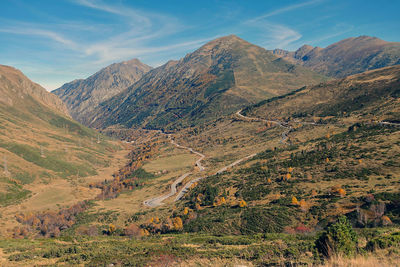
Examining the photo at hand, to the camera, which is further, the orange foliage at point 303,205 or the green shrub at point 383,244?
the orange foliage at point 303,205

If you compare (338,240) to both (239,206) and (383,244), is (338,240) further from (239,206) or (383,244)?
(239,206)

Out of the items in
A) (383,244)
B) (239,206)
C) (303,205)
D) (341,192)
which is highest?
(383,244)

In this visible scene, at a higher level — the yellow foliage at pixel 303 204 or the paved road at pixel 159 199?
the yellow foliage at pixel 303 204

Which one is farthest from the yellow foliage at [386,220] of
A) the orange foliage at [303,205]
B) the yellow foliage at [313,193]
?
the yellow foliage at [313,193]

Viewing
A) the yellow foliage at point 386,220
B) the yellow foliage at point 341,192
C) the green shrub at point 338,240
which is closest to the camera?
the green shrub at point 338,240

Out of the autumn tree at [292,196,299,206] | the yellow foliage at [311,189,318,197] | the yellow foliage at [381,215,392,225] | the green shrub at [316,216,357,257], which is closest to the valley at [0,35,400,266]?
the green shrub at [316,216,357,257]

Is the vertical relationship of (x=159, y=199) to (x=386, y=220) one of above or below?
below

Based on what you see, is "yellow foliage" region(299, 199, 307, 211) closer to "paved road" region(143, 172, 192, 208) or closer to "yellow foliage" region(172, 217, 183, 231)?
"yellow foliage" region(172, 217, 183, 231)

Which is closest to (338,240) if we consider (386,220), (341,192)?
(386,220)

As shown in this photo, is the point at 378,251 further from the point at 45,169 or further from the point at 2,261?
the point at 45,169

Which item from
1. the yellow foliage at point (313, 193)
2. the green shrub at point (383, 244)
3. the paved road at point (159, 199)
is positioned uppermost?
the green shrub at point (383, 244)

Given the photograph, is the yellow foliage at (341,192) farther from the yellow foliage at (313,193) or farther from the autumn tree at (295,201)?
the autumn tree at (295,201)
